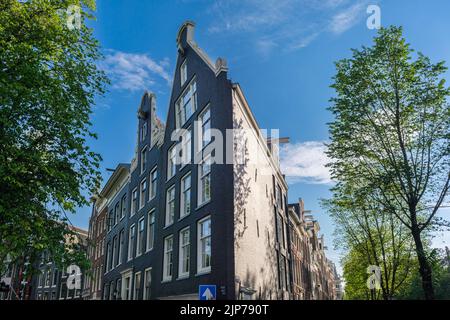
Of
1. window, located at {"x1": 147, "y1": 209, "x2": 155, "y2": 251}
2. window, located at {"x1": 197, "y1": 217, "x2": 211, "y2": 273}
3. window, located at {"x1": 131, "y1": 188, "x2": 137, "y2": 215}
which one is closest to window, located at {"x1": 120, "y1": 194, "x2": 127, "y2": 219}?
window, located at {"x1": 131, "y1": 188, "x2": 137, "y2": 215}

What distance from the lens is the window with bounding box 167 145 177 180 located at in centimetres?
2423

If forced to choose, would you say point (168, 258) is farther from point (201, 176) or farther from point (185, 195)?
point (201, 176)

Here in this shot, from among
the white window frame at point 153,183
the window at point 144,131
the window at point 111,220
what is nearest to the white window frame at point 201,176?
the white window frame at point 153,183

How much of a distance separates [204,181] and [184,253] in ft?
14.7

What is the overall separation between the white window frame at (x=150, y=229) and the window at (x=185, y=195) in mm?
4951

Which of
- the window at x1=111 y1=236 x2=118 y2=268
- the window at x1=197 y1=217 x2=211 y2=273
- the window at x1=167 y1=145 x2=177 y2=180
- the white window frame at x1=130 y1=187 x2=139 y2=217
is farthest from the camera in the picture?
the window at x1=111 y1=236 x2=118 y2=268

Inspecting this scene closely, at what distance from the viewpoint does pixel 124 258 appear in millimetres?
30656

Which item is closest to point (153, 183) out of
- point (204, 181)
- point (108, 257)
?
point (204, 181)

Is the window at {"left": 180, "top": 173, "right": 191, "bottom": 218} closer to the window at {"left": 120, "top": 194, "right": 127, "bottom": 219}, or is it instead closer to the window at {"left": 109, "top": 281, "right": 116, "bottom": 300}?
the window at {"left": 120, "top": 194, "right": 127, "bottom": 219}

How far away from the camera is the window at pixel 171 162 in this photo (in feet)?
79.5

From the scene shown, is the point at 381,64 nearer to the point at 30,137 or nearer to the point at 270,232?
the point at 270,232

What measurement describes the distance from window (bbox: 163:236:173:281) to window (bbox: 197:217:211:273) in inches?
158
